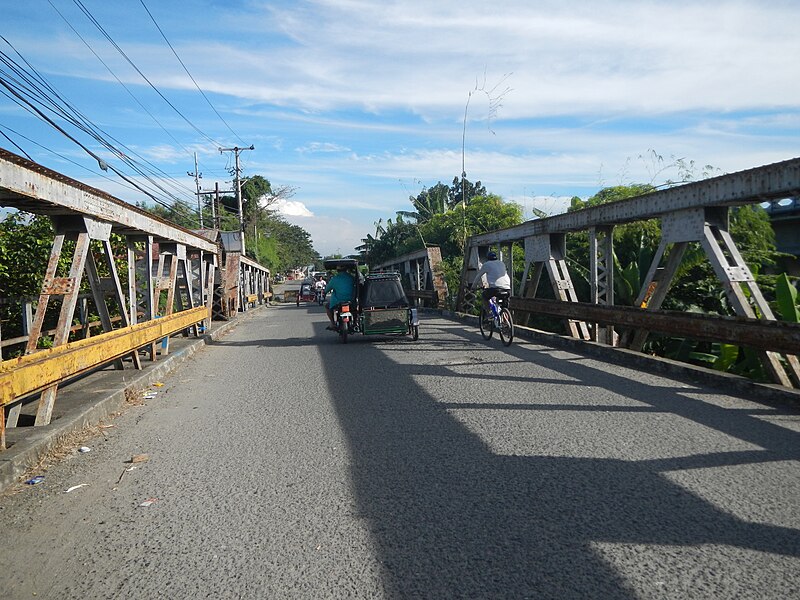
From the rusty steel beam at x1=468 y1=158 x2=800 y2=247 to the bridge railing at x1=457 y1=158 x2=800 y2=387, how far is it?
1 centimetres

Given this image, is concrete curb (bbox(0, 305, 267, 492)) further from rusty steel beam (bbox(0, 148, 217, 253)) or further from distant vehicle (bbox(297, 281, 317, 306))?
distant vehicle (bbox(297, 281, 317, 306))

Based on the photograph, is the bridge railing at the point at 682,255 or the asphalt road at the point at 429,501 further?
the bridge railing at the point at 682,255

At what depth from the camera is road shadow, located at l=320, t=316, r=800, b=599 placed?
130 inches

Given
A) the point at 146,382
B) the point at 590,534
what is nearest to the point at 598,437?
the point at 590,534

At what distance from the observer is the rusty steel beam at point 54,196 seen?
5.62 m

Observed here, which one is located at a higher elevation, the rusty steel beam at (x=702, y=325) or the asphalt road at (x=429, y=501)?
the rusty steel beam at (x=702, y=325)

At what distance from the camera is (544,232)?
13.9 metres

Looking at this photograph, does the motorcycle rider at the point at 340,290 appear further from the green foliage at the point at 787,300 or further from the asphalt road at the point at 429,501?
the green foliage at the point at 787,300

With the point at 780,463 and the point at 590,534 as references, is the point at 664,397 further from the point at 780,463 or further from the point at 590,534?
the point at 590,534

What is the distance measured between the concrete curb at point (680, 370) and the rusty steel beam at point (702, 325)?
38 centimetres

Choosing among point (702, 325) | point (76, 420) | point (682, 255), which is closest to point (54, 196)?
point (76, 420)

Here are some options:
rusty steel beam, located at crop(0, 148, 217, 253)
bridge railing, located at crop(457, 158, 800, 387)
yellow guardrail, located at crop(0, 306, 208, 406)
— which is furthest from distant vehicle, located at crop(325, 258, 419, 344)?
rusty steel beam, located at crop(0, 148, 217, 253)

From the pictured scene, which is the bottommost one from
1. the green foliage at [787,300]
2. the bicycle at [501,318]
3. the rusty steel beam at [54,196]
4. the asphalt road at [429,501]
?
the asphalt road at [429,501]

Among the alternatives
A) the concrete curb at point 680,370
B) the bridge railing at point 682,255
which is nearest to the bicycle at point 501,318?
the concrete curb at point 680,370
